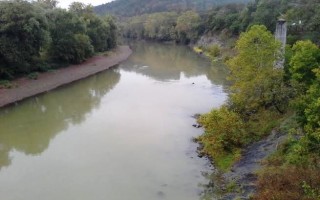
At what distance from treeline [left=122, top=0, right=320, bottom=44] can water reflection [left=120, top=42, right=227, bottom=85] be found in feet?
31.3

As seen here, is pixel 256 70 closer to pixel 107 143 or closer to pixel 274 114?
pixel 274 114

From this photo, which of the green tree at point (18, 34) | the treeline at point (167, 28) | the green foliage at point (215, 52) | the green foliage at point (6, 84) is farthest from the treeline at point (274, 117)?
the treeline at point (167, 28)

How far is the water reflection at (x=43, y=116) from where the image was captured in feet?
89.8

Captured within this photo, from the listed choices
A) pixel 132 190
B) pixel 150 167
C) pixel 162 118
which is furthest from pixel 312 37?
pixel 132 190

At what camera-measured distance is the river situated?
67.3ft

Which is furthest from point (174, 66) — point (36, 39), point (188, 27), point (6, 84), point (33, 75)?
point (188, 27)

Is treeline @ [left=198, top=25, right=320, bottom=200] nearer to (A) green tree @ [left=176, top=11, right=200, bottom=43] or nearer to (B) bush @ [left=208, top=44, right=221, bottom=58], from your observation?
(B) bush @ [left=208, top=44, right=221, bottom=58]

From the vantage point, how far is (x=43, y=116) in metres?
34.2

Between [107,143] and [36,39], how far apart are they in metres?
23.3

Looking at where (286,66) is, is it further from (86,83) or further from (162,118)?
(86,83)

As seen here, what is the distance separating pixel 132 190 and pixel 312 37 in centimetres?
3262

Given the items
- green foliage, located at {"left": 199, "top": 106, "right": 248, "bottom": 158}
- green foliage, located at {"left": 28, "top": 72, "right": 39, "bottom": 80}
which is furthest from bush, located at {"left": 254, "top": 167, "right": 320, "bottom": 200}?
green foliage, located at {"left": 28, "top": 72, "right": 39, "bottom": 80}

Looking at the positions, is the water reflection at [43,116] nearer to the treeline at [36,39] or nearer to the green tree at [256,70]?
the treeline at [36,39]

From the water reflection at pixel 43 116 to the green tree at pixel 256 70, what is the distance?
13391 mm
